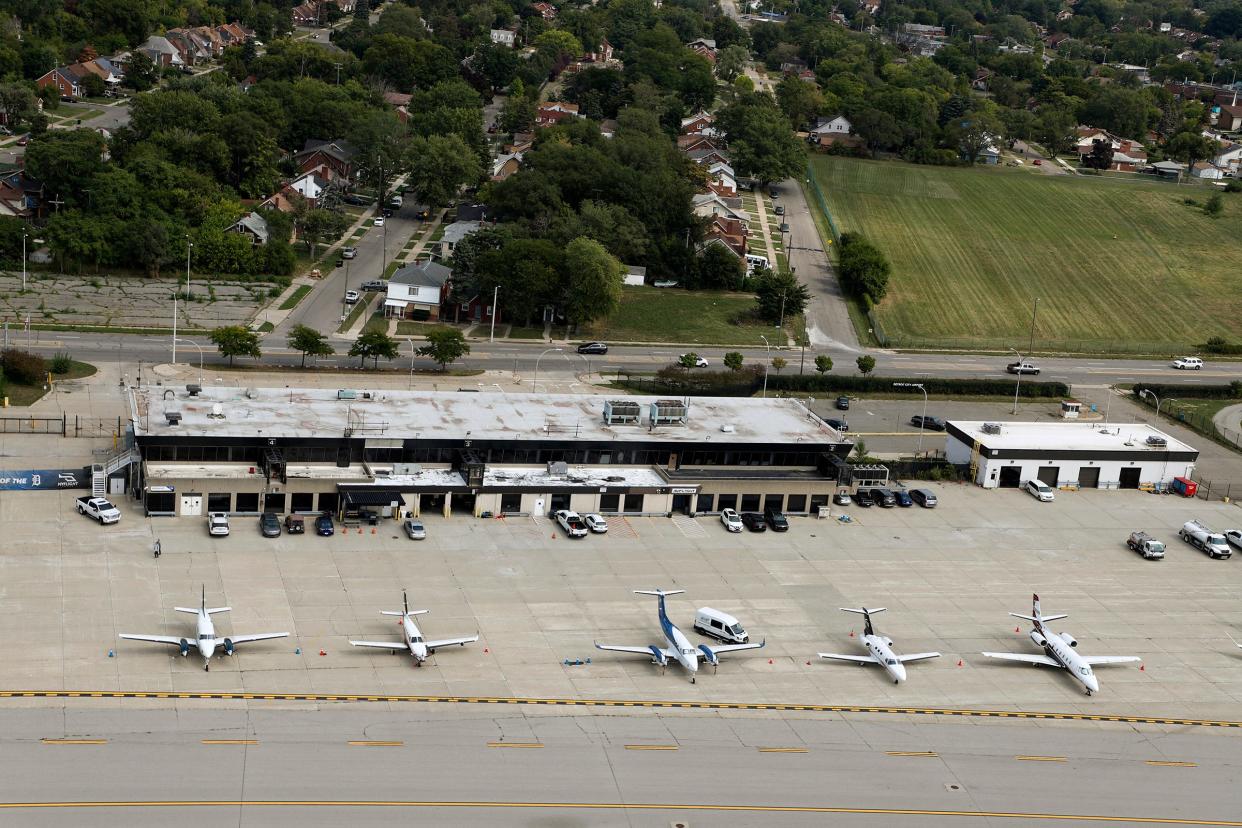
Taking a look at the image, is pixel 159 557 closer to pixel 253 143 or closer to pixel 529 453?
pixel 529 453

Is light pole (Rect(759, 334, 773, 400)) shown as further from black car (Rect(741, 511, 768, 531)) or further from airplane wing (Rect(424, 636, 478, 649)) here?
airplane wing (Rect(424, 636, 478, 649))

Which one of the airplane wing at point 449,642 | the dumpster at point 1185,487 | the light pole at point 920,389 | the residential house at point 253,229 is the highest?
the residential house at point 253,229

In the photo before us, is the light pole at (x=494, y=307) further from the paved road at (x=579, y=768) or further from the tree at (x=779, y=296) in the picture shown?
the paved road at (x=579, y=768)

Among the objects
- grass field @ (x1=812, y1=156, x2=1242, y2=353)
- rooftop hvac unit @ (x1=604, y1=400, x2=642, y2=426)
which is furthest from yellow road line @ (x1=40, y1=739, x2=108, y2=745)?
grass field @ (x1=812, y1=156, x2=1242, y2=353)

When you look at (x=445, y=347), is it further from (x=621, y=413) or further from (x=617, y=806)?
(x=617, y=806)

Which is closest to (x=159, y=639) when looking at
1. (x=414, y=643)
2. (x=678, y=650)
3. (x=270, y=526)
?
(x=414, y=643)

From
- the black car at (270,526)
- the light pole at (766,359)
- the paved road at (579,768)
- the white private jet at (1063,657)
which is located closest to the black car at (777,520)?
the white private jet at (1063,657)
